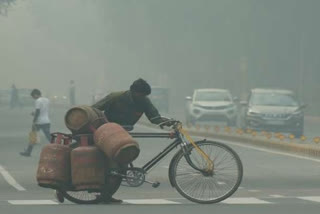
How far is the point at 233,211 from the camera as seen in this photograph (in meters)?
14.3

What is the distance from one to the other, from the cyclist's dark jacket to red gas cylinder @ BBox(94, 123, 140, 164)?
690 mm

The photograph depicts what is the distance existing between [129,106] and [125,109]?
0.06 metres

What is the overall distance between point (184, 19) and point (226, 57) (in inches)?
154

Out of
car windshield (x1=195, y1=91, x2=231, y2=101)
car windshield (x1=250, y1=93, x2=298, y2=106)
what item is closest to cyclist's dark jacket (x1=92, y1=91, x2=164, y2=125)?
car windshield (x1=250, y1=93, x2=298, y2=106)

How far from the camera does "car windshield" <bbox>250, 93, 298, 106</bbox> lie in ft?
143

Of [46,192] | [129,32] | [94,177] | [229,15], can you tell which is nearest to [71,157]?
[94,177]

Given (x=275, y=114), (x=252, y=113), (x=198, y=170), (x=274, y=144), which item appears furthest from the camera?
(x=252, y=113)

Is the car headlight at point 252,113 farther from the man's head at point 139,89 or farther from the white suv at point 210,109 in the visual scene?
the man's head at point 139,89

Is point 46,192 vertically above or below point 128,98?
below

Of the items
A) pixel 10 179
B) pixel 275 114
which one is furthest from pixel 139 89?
pixel 275 114

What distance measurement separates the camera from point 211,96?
5194cm

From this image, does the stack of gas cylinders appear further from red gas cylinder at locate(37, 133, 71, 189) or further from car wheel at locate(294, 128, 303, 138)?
car wheel at locate(294, 128, 303, 138)

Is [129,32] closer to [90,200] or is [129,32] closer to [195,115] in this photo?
[195,115]

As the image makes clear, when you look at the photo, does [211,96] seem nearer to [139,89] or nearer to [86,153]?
[139,89]
